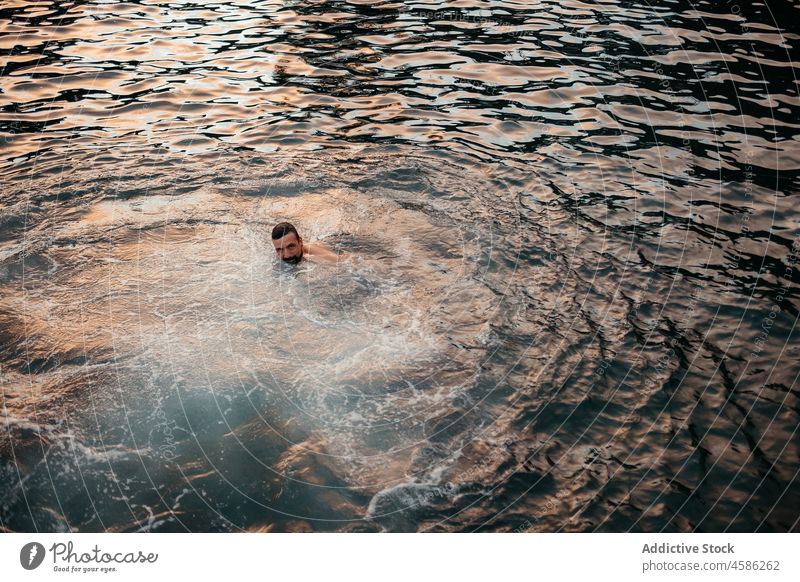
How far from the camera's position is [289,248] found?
9.83 m

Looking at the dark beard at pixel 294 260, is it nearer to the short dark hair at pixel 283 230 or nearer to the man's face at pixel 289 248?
the man's face at pixel 289 248

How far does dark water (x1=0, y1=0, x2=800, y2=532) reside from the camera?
6609mm

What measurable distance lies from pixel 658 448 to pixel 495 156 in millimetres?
6934

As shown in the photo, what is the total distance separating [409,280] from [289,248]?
188 centimetres

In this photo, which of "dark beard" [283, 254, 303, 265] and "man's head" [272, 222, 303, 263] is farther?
"dark beard" [283, 254, 303, 265]

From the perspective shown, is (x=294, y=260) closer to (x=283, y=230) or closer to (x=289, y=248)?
(x=289, y=248)
